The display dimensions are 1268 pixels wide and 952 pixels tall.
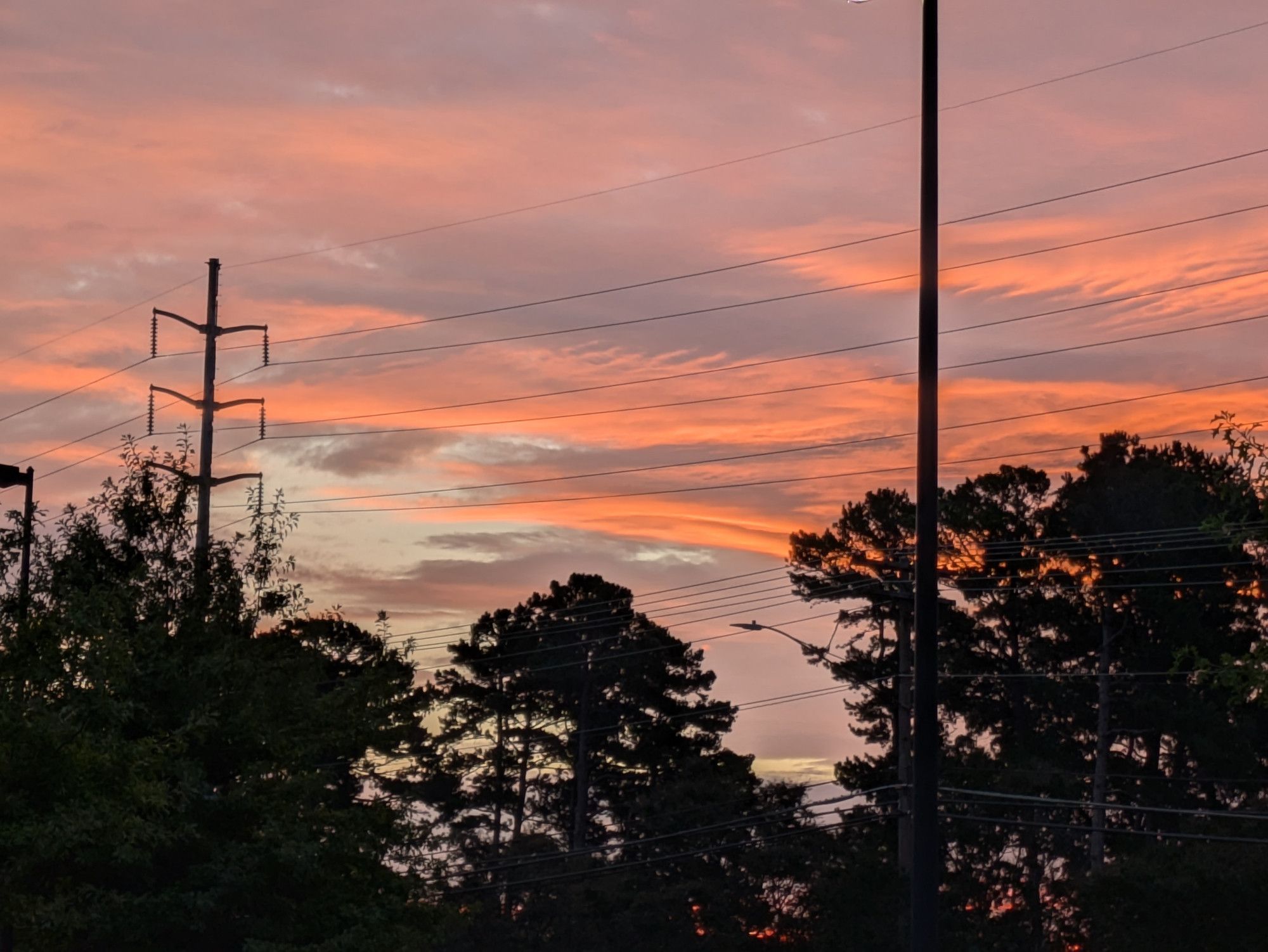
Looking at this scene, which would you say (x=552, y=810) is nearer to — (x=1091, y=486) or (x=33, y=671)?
(x=1091, y=486)

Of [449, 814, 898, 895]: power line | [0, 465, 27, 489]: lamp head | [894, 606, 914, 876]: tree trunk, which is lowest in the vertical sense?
[449, 814, 898, 895]: power line

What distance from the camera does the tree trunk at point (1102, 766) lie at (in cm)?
6619

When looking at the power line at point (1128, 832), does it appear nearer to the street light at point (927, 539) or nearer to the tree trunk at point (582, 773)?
the tree trunk at point (582, 773)

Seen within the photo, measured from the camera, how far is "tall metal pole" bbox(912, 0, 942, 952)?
1511 cm

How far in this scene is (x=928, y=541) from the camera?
1573cm

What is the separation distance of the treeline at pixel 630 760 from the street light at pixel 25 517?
277 millimetres

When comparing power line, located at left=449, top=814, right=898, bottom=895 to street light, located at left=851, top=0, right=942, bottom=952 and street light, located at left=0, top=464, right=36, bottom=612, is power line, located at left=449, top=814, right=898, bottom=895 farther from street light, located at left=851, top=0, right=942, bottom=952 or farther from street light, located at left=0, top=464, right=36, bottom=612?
street light, located at left=851, top=0, right=942, bottom=952

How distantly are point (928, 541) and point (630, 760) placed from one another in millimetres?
66102

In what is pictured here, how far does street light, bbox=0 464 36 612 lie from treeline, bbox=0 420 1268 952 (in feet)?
0.91

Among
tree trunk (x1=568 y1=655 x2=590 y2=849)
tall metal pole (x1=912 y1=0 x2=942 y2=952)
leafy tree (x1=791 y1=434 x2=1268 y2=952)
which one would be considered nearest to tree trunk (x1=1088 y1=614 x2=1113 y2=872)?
leafy tree (x1=791 y1=434 x2=1268 y2=952)

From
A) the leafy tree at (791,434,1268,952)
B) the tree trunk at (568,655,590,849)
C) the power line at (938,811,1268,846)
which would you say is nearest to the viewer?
the power line at (938,811,1268,846)

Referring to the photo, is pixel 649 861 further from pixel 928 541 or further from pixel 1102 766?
pixel 928 541

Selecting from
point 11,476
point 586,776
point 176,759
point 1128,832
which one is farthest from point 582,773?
point 176,759

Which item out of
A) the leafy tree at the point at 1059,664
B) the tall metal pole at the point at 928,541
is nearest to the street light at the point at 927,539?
the tall metal pole at the point at 928,541
